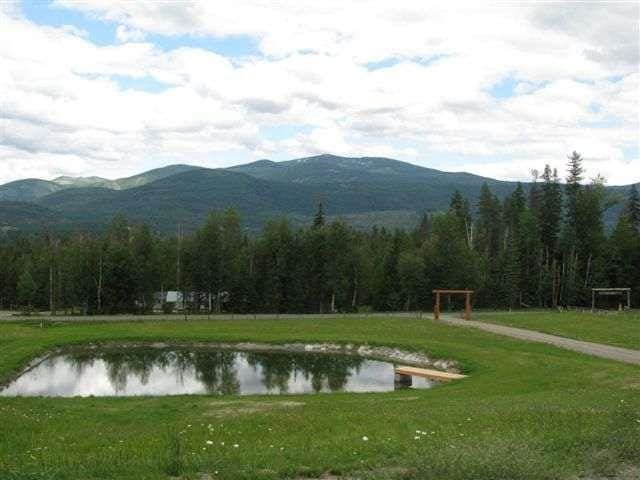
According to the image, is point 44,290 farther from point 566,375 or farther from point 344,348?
point 566,375

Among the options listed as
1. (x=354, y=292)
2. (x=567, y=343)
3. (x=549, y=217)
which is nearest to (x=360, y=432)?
(x=567, y=343)

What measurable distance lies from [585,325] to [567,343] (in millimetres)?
17717

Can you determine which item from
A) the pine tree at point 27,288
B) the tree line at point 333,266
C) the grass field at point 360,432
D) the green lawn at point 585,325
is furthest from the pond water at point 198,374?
the pine tree at point 27,288

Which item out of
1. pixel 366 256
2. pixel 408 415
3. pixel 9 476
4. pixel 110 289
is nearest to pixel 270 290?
pixel 366 256

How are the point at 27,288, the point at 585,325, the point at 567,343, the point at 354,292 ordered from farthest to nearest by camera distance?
the point at 27,288, the point at 354,292, the point at 585,325, the point at 567,343

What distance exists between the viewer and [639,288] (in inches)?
4067

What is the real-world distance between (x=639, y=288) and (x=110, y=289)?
82.1m

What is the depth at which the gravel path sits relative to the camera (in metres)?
41.1

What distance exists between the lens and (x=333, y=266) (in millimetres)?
97562

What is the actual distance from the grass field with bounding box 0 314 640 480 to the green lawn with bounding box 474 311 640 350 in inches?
577

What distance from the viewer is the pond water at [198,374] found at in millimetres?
38844

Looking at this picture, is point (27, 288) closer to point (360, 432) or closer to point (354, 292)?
point (354, 292)

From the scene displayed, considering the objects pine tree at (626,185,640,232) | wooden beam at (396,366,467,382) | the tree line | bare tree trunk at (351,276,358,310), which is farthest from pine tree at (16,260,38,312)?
pine tree at (626,185,640,232)

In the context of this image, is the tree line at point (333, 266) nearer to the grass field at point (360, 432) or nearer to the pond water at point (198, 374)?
the pond water at point (198, 374)
